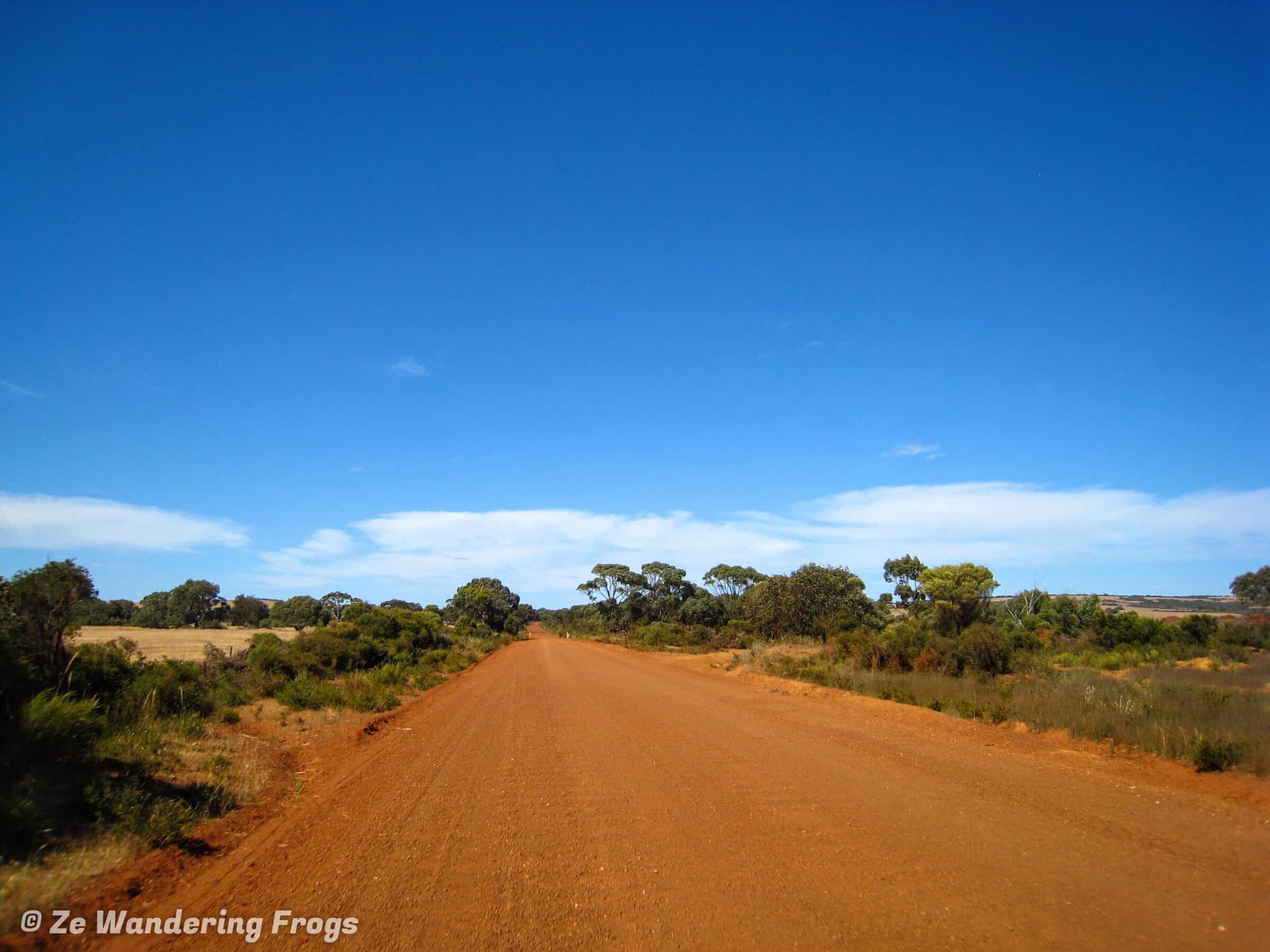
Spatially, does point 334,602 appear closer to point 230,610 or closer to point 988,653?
point 230,610

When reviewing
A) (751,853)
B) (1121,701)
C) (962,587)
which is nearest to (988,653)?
(1121,701)

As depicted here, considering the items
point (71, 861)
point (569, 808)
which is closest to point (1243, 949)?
point (569, 808)

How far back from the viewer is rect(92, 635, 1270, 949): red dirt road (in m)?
4.52

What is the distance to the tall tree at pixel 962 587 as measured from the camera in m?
47.2

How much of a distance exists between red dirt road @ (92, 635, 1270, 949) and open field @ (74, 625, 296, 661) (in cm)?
2325

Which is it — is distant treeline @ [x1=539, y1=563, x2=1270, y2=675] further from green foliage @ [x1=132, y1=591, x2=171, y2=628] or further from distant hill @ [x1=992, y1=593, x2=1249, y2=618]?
green foliage @ [x1=132, y1=591, x2=171, y2=628]

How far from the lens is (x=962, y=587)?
52656mm

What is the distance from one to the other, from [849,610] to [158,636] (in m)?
51.1

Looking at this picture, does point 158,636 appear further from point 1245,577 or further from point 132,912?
point 1245,577

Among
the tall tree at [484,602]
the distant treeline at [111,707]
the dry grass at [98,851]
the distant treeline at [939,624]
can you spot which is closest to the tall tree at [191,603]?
the tall tree at [484,602]

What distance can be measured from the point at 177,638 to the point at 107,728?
2020 inches

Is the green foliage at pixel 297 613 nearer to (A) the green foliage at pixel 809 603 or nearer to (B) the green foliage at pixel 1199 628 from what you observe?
(A) the green foliage at pixel 809 603

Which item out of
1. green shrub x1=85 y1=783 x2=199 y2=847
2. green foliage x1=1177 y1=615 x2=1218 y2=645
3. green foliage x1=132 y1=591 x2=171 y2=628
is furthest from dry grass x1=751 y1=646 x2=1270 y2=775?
green foliage x1=132 y1=591 x2=171 y2=628

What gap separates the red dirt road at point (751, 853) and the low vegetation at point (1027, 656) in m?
1.35
